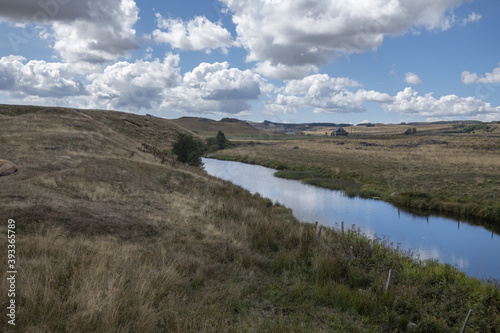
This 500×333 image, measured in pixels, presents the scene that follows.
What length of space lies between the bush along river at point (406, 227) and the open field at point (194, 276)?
4.48 meters

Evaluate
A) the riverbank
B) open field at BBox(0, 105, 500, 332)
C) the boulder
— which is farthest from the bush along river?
the boulder

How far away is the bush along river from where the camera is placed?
1469cm

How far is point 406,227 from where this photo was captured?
19.7 m

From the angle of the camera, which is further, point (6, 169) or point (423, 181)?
point (423, 181)

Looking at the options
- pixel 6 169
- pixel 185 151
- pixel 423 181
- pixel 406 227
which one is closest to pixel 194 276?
pixel 6 169

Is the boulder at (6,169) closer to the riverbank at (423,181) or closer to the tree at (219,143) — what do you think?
the riverbank at (423,181)

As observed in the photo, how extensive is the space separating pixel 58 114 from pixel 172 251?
45.9 m

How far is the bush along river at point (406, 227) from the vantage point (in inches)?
578

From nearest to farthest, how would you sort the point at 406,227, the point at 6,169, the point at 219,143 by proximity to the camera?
the point at 6,169 < the point at 406,227 < the point at 219,143

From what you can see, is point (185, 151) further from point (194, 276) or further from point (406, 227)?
point (194, 276)

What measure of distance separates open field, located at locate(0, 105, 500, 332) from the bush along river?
448 cm

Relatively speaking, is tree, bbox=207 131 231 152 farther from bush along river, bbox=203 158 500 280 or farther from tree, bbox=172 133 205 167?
bush along river, bbox=203 158 500 280

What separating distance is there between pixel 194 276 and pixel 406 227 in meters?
17.7

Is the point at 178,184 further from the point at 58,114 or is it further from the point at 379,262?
the point at 58,114
